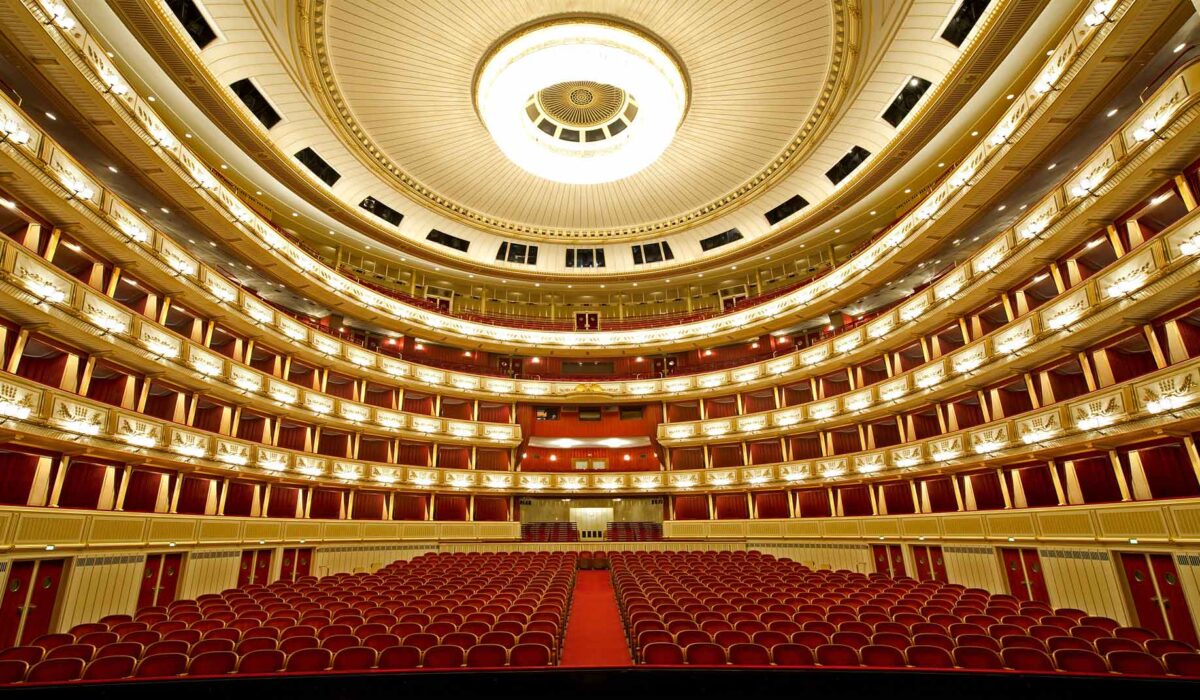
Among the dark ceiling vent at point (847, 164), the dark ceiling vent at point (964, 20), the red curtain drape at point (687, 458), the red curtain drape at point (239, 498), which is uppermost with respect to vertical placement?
the dark ceiling vent at point (847, 164)

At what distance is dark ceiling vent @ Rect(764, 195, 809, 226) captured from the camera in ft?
69.9

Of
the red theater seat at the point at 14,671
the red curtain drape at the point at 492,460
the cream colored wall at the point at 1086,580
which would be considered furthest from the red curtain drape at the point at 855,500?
the red theater seat at the point at 14,671

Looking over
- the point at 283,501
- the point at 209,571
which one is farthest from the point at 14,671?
the point at 283,501

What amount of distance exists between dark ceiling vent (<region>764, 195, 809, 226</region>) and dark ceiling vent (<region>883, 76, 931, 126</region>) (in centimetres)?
468

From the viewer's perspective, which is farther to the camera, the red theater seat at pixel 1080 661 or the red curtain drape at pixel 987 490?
the red curtain drape at pixel 987 490

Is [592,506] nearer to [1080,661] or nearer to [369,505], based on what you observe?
[369,505]

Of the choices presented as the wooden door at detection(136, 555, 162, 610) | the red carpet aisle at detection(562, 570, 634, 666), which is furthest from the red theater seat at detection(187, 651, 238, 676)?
the wooden door at detection(136, 555, 162, 610)

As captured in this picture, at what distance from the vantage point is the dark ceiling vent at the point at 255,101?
15000 mm

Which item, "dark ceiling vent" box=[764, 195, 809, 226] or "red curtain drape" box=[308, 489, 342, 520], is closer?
"red curtain drape" box=[308, 489, 342, 520]

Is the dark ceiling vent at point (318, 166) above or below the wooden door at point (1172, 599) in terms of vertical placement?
above

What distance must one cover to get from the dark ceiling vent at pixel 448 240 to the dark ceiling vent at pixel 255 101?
7.68 meters

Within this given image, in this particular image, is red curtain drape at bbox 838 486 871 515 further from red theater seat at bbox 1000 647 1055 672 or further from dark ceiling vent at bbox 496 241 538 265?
dark ceiling vent at bbox 496 241 538 265

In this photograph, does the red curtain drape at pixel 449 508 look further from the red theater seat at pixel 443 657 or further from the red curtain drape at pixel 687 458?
the red theater seat at pixel 443 657

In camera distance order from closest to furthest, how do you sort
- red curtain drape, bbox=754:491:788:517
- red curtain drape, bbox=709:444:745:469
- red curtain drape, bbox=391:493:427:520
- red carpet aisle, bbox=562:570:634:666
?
red carpet aisle, bbox=562:570:634:666, red curtain drape, bbox=754:491:788:517, red curtain drape, bbox=391:493:427:520, red curtain drape, bbox=709:444:745:469
